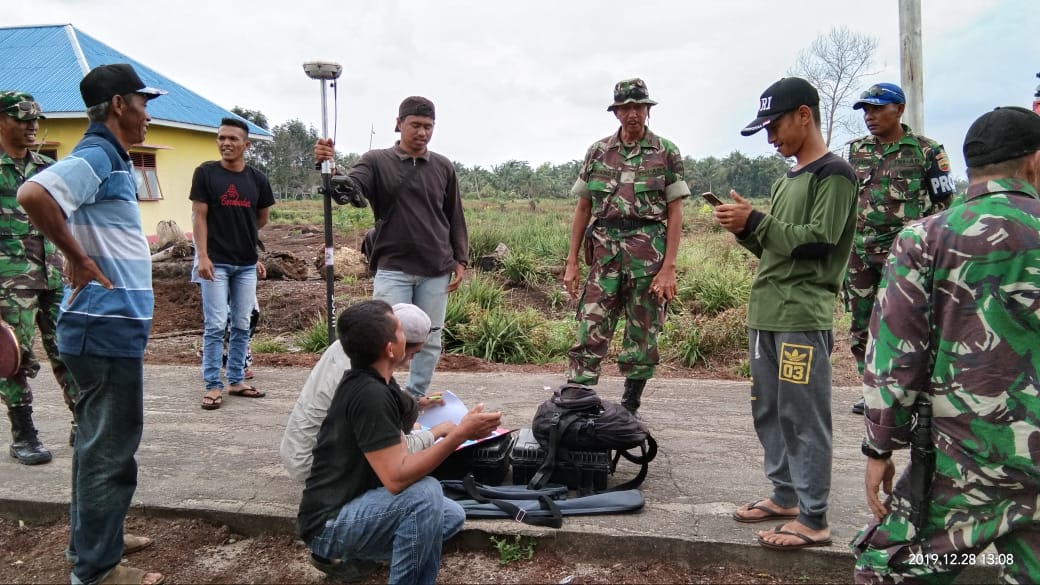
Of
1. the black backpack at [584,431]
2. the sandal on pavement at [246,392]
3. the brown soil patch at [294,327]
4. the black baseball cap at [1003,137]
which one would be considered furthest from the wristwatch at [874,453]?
the sandal on pavement at [246,392]

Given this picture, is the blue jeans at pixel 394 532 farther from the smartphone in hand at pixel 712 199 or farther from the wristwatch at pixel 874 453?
the smartphone in hand at pixel 712 199

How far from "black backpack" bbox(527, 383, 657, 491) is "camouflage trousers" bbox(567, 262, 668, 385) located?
0.85m

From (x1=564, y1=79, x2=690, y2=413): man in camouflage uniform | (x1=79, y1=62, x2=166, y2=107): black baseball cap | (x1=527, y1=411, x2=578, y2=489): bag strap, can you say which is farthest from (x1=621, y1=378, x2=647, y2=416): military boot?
(x1=79, y1=62, x2=166, y2=107): black baseball cap

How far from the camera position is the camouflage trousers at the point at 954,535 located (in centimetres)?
181

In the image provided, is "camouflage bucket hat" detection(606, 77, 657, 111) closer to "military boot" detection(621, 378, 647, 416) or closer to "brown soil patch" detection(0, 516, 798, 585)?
"military boot" detection(621, 378, 647, 416)

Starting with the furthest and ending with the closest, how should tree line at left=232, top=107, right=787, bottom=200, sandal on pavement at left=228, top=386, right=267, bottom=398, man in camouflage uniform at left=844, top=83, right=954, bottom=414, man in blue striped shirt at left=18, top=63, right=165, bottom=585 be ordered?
tree line at left=232, top=107, right=787, bottom=200, sandal on pavement at left=228, top=386, right=267, bottom=398, man in camouflage uniform at left=844, top=83, right=954, bottom=414, man in blue striped shirt at left=18, top=63, right=165, bottom=585

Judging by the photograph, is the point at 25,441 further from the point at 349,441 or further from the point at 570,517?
the point at 570,517

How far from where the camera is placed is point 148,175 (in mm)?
15188

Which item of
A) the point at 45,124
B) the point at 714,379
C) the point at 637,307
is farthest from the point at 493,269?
the point at 45,124

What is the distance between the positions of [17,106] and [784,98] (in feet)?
13.3

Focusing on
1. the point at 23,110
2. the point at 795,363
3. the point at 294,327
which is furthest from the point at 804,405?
the point at 294,327

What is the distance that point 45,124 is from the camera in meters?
13.7

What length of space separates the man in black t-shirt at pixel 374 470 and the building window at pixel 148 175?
14.2m

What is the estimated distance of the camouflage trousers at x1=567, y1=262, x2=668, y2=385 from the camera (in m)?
4.27
